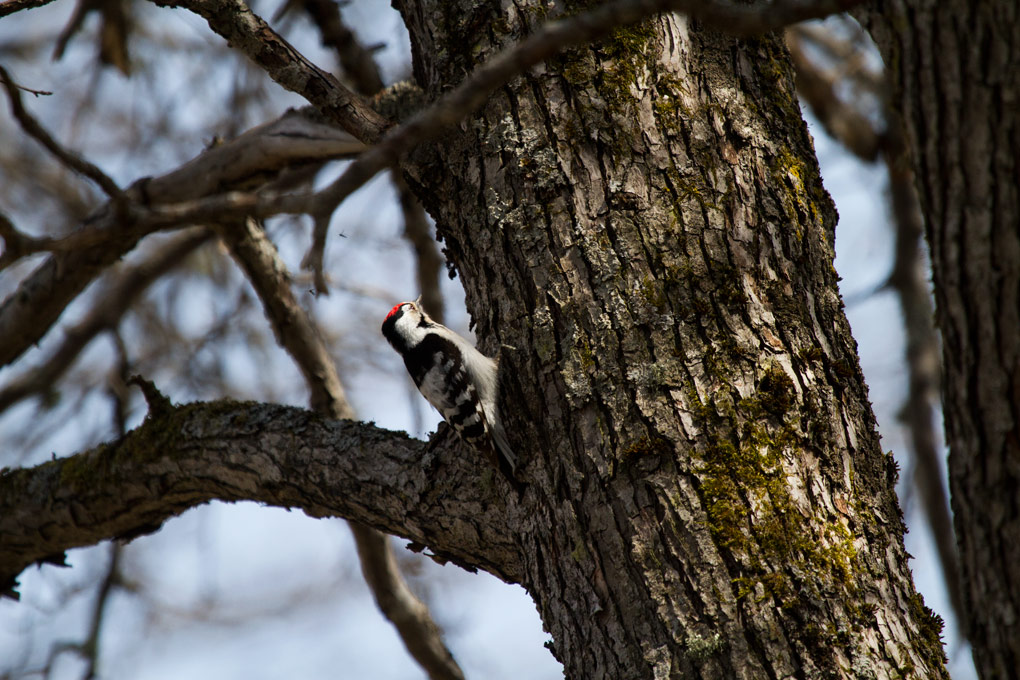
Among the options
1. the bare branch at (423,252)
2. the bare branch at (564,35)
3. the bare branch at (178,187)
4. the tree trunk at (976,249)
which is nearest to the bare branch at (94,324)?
the bare branch at (178,187)

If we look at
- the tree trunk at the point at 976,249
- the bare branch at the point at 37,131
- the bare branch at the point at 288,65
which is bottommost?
the tree trunk at the point at 976,249

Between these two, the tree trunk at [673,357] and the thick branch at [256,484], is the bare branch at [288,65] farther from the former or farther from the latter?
→ the thick branch at [256,484]

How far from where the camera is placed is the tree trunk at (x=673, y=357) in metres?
2.05

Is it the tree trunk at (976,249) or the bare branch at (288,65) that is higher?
the bare branch at (288,65)

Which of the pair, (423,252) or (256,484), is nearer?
(256,484)

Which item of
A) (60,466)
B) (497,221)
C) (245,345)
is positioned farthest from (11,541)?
(497,221)

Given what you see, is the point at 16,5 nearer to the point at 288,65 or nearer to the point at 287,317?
the point at 288,65

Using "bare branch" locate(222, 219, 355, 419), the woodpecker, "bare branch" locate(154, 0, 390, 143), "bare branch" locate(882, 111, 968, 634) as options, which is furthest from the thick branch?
"bare branch" locate(882, 111, 968, 634)

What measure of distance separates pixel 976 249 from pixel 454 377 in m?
2.67

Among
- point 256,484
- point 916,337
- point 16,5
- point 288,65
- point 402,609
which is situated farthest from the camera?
point 916,337

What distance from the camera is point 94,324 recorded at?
475 centimetres

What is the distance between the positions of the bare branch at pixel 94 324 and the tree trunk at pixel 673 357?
276cm

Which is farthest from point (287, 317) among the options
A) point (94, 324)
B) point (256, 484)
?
point (94, 324)

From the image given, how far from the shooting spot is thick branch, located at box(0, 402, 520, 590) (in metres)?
2.82
